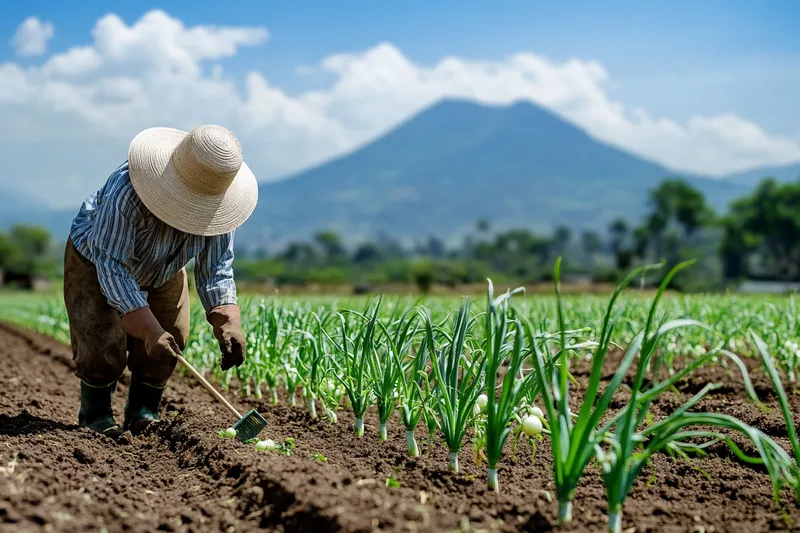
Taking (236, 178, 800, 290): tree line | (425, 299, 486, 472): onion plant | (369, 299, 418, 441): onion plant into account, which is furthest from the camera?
(236, 178, 800, 290): tree line

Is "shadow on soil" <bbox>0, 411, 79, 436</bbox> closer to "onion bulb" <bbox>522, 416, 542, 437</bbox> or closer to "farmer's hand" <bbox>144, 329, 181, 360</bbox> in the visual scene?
"farmer's hand" <bbox>144, 329, 181, 360</bbox>

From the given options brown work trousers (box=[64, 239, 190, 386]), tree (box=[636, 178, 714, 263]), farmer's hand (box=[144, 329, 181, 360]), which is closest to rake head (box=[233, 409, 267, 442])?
farmer's hand (box=[144, 329, 181, 360])

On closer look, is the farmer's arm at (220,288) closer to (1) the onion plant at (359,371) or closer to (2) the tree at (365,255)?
(1) the onion plant at (359,371)

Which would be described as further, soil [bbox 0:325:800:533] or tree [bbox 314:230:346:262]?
tree [bbox 314:230:346:262]

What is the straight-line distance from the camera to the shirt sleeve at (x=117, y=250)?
→ 3510 millimetres

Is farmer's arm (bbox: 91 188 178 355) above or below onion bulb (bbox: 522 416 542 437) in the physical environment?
above

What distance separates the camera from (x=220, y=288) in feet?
12.7

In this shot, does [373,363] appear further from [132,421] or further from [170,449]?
[132,421]

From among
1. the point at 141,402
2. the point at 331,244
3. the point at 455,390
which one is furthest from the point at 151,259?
the point at 331,244

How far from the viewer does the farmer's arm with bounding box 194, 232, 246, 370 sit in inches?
148

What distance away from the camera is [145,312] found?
11.5 ft

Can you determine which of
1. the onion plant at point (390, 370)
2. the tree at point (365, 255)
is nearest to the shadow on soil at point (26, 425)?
the onion plant at point (390, 370)

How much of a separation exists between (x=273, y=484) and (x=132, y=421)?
186 centimetres

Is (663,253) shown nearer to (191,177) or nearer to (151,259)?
(151,259)
